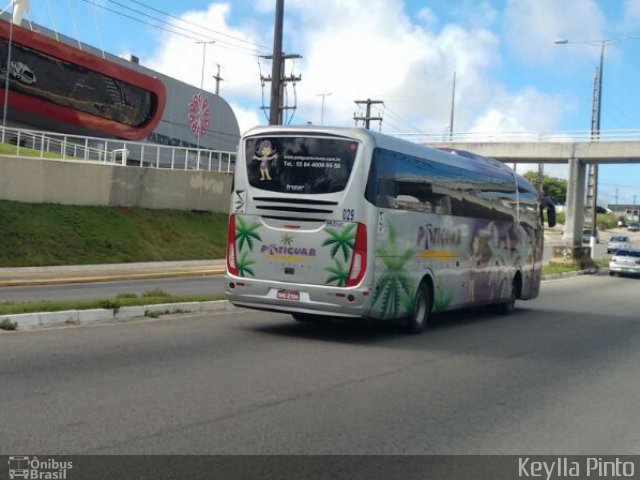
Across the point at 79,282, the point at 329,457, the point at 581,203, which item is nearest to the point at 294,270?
the point at 329,457

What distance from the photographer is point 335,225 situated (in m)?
11.4

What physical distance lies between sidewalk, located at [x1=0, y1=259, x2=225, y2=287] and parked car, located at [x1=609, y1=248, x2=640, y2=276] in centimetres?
2112

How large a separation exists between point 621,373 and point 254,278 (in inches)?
222

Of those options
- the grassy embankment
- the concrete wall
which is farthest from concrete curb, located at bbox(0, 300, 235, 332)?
the concrete wall

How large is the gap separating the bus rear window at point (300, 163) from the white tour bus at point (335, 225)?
0.6 inches

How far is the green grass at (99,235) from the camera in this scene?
24.7 m

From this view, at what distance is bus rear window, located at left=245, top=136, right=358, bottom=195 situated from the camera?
11.4 metres

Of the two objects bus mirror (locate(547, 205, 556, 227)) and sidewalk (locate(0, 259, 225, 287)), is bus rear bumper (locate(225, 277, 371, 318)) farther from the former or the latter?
bus mirror (locate(547, 205, 556, 227))

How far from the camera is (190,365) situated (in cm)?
903

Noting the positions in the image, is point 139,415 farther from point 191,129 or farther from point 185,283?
point 191,129

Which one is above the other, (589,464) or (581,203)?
(581,203)

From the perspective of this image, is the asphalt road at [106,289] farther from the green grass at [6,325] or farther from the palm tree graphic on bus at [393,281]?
the palm tree graphic on bus at [393,281]

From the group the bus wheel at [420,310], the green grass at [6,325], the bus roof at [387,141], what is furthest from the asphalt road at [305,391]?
the bus roof at [387,141]

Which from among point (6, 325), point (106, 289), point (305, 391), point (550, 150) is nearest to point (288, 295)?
point (305, 391)
